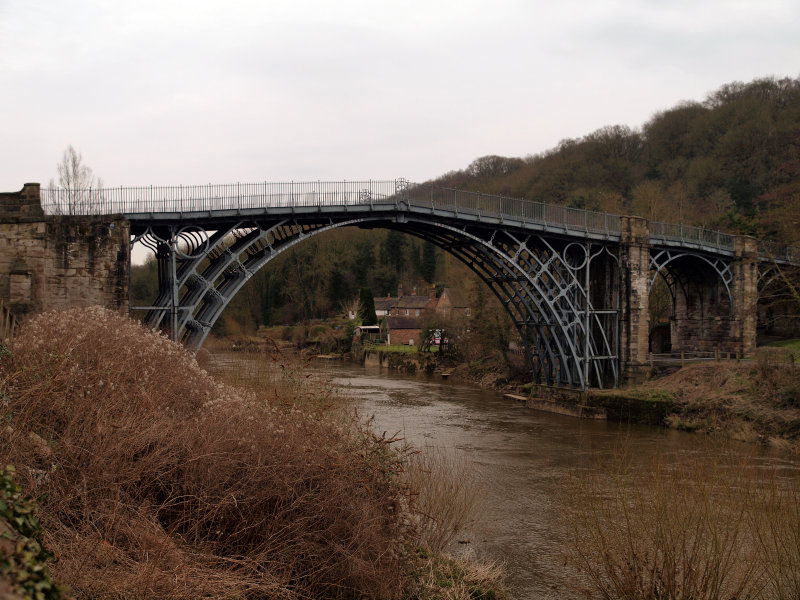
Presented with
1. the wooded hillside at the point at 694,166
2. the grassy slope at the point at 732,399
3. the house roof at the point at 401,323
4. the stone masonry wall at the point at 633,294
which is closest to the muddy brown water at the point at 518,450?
the grassy slope at the point at 732,399

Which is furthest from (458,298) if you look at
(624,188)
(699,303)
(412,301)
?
(624,188)

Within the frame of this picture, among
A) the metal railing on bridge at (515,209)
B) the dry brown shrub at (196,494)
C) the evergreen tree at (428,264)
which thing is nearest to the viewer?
the dry brown shrub at (196,494)

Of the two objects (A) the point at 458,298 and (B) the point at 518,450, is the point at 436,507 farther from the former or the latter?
(A) the point at 458,298

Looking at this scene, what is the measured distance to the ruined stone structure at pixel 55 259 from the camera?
16781mm

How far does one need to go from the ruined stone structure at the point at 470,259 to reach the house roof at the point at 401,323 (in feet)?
87.2

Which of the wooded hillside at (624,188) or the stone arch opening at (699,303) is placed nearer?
the stone arch opening at (699,303)

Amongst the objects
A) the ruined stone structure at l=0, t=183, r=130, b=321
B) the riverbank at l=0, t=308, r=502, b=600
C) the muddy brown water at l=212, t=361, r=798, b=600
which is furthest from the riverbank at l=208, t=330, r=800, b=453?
the riverbank at l=0, t=308, r=502, b=600

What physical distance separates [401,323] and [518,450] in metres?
41.2

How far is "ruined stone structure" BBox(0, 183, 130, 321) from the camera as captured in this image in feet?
55.1

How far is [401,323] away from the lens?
5938cm

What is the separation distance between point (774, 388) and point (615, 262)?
8424 millimetres

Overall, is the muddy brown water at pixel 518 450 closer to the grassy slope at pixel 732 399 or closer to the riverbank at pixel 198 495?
the grassy slope at pixel 732 399

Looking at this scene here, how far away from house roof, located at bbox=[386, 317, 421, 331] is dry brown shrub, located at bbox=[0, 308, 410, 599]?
170 ft

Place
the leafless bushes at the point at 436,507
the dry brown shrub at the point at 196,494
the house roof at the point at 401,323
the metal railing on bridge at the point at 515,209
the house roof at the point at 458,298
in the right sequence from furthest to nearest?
the house roof at the point at 401,323
the house roof at the point at 458,298
the metal railing on bridge at the point at 515,209
the leafless bushes at the point at 436,507
the dry brown shrub at the point at 196,494
